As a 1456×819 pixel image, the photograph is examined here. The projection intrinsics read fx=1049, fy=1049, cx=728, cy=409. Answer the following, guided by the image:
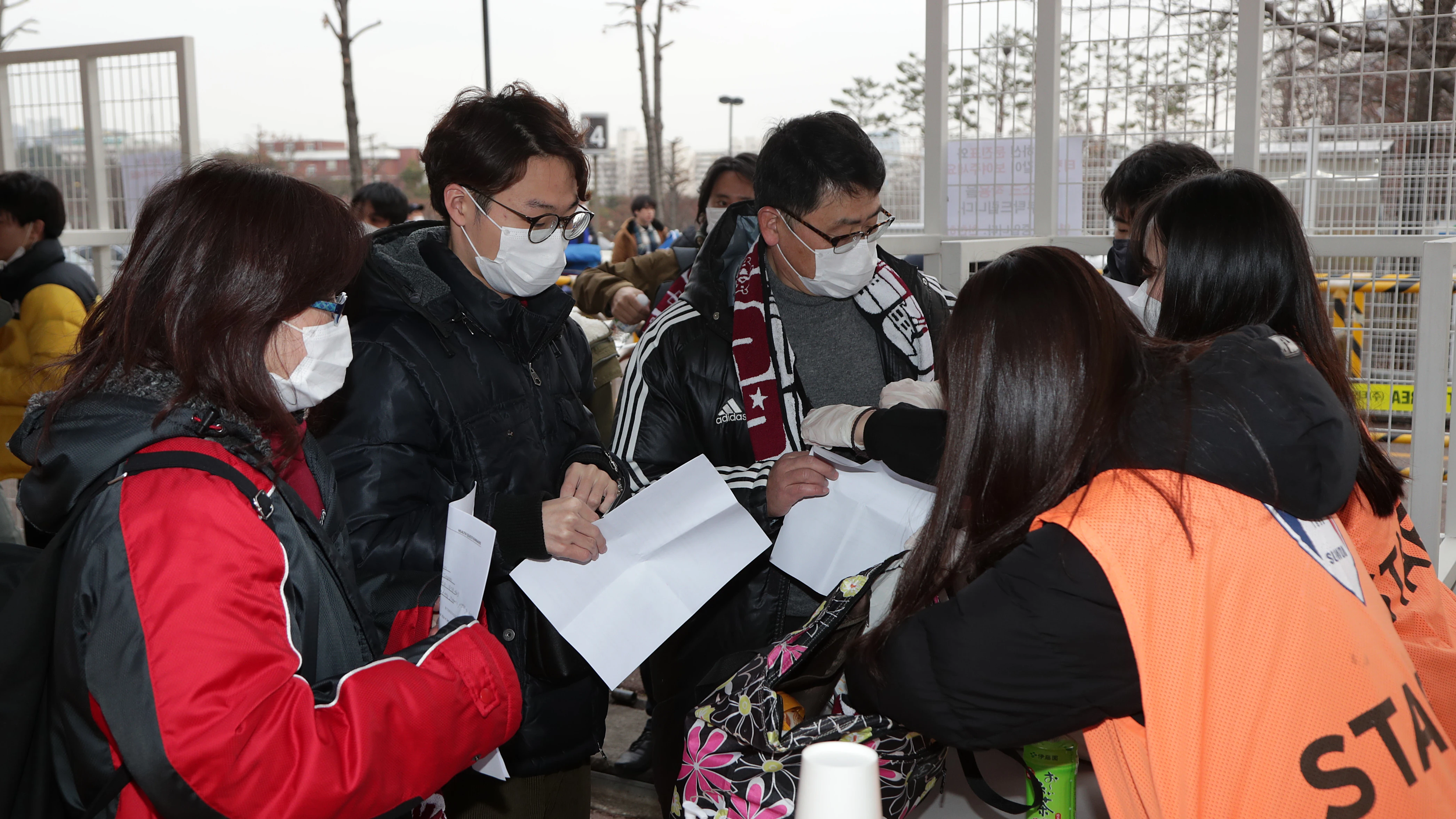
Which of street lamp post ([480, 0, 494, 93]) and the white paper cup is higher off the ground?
street lamp post ([480, 0, 494, 93])

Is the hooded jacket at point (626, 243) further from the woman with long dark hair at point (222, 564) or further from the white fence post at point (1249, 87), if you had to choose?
the woman with long dark hair at point (222, 564)

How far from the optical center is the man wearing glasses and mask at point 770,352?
8.02 feet

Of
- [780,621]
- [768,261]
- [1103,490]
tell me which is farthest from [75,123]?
[1103,490]

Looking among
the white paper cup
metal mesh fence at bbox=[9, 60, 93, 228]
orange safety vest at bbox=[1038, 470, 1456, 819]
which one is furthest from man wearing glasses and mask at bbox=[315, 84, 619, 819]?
metal mesh fence at bbox=[9, 60, 93, 228]

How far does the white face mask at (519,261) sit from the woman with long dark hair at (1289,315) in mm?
1233

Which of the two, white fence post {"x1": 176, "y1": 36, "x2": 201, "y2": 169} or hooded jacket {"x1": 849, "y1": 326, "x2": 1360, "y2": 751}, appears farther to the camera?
white fence post {"x1": 176, "y1": 36, "x2": 201, "y2": 169}

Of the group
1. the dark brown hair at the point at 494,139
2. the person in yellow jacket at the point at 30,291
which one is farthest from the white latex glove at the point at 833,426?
the person in yellow jacket at the point at 30,291

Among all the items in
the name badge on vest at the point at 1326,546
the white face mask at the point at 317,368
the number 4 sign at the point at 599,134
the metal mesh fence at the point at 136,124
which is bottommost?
the name badge on vest at the point at 1326,546

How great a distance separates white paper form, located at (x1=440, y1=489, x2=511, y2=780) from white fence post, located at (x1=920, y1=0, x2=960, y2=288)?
2.68 m

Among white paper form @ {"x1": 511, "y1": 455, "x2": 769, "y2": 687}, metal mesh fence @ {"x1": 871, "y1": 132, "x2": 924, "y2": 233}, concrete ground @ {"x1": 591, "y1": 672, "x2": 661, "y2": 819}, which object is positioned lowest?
concrete ground @ {"x1": 591, "y1": 672, "x2": 661, "y2": 819}

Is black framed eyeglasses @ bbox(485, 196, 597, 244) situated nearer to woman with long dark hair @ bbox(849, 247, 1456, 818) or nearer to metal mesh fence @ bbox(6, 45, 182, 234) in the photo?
woman with long dark hair @ bbox(849, 247, 1456, 818)

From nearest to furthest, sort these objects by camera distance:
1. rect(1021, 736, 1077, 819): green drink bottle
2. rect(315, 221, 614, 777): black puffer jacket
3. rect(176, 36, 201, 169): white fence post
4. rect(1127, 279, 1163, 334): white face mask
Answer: rect(1021, 736, 1077, 819): green drink bottle
rect(315, 221, 614, 777): black puffer jacket
rect(1127, 279, 1163, 334): white face mask
rect(176, 36, 201, 169): white fence post

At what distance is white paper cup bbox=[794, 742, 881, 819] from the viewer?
0.95 meters

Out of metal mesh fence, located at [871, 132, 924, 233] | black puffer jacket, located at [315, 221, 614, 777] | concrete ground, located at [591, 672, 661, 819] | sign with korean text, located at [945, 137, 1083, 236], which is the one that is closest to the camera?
black puffer jacket, located at [315, 221, 614, 777]
